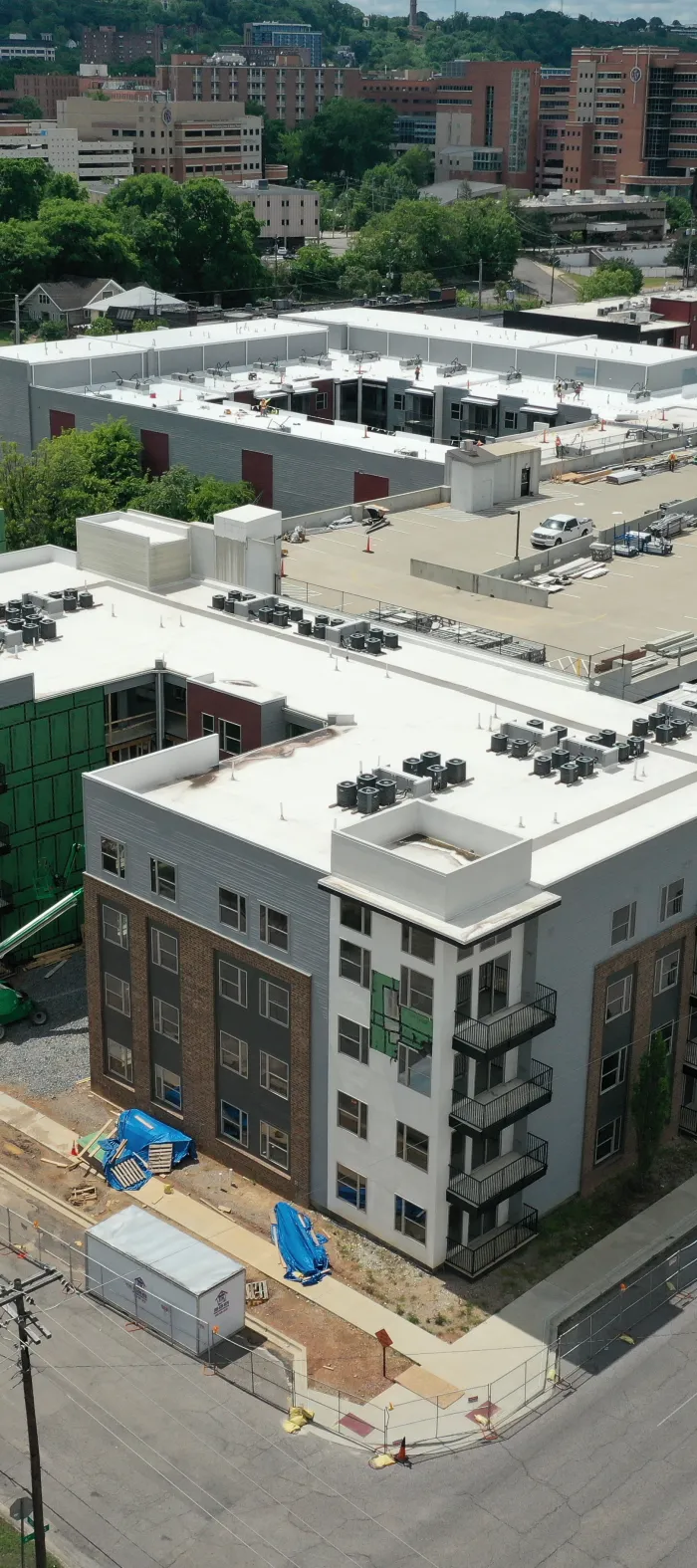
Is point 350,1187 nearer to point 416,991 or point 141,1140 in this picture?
point 416,991

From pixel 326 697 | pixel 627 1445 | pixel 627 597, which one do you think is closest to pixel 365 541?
pixel 627 597

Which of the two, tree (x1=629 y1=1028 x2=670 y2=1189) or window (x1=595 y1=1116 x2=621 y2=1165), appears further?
window (x1=595 y1=1116 x2=621 y2=1165)

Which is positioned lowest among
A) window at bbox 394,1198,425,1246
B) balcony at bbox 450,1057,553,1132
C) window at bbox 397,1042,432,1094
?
window at bbox 394,1198,425,1246

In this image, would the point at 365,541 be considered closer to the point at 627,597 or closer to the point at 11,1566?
the point at 627,597

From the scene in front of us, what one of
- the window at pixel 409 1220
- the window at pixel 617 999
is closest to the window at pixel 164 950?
the window at pixel 409 1220

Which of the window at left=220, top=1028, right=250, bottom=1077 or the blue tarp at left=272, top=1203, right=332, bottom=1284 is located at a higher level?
the window at left=220, top=1028, right=250, bottom=1077

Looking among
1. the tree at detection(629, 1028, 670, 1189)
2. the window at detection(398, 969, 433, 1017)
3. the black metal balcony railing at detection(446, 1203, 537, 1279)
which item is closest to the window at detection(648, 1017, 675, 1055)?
the tree at detection(629, 1028, 670, 1189)

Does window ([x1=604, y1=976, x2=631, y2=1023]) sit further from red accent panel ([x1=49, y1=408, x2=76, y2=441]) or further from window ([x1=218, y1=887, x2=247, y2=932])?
red accent panel ([x1=49, y1=408, x2=76, y2=441])
